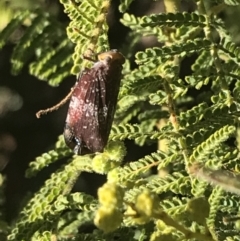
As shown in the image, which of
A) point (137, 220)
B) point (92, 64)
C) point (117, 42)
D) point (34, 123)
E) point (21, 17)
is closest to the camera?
point (137, 220)

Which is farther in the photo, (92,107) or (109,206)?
(92,107)

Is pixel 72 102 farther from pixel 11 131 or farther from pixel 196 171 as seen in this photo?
pixel 11 131

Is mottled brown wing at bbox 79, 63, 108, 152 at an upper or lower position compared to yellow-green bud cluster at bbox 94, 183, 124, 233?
lower

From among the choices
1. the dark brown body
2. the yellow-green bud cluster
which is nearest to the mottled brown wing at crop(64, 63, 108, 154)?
the dark brown body

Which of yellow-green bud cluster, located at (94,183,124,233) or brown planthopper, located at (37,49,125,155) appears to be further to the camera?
brown planthopper, located at (37,49,125,155)

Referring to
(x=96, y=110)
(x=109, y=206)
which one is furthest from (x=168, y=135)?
(x=109, y=206)

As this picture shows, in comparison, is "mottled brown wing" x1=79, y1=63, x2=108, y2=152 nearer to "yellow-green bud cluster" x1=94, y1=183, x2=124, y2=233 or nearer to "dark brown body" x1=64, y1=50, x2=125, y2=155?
"dark brown body" x1=64, y1=50, x2=125, y2=155

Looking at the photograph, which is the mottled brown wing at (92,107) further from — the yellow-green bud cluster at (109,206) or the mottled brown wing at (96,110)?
the yellow-green bud cluster at (109,206)

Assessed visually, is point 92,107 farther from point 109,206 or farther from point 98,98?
point 109,206

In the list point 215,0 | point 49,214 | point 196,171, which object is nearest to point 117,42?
point 215,0
